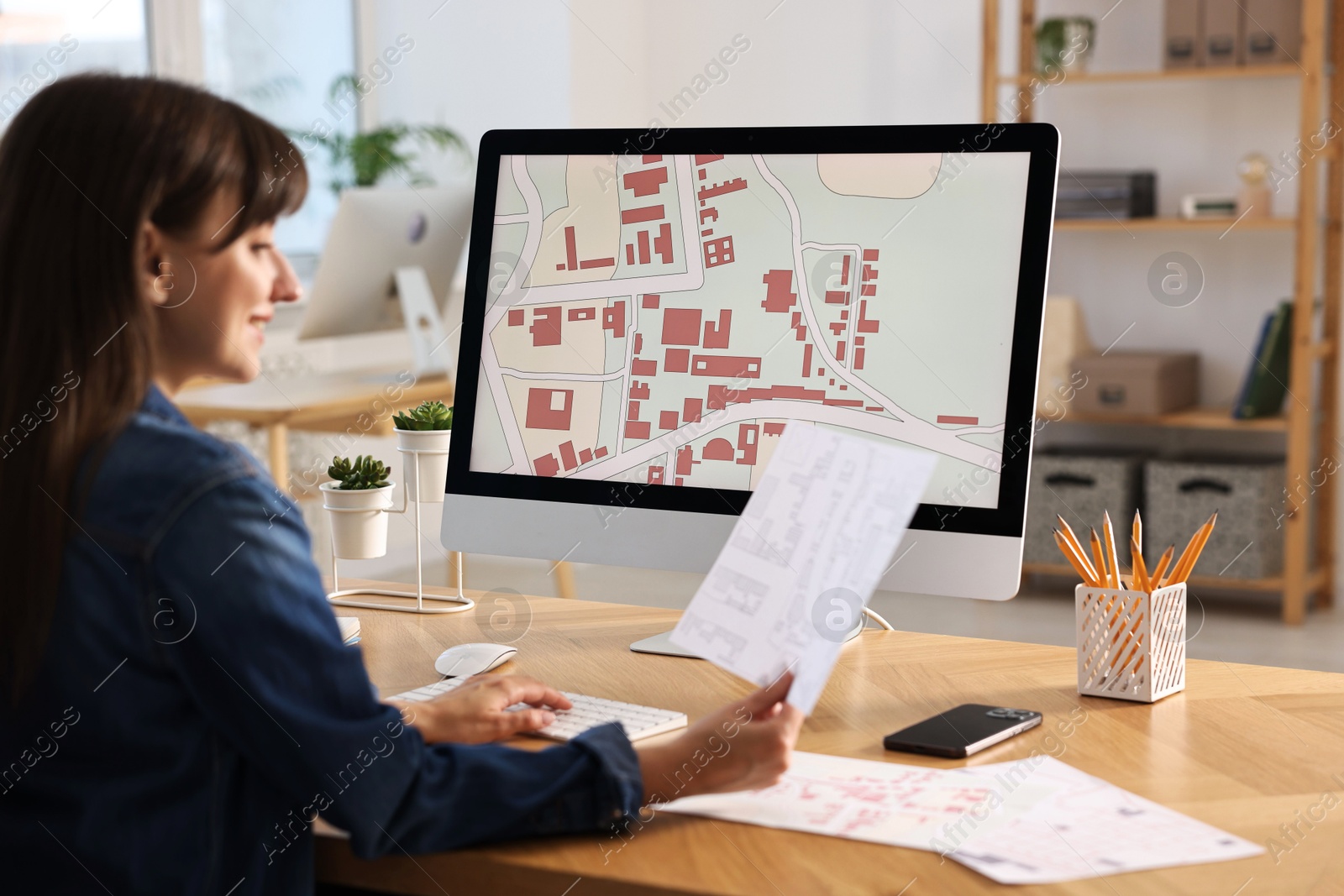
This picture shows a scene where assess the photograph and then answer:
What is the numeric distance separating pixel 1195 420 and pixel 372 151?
2.49 meters

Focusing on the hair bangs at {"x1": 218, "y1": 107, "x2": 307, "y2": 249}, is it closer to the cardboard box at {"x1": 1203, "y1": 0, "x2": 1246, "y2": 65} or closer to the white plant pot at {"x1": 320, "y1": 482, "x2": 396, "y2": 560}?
the white plant pot at {"x1": 320, "y1": 482, "x2": 396, "y2": 560}

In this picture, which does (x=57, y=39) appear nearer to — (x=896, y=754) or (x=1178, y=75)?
(x=1178, y=75)

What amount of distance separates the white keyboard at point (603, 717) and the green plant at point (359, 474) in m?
0.37

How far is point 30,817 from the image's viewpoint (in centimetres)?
84

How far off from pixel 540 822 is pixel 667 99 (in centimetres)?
414

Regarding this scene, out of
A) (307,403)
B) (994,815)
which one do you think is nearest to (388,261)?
(307,403)

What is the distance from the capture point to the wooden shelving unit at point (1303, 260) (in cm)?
360

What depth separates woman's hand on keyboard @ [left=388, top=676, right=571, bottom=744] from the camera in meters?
0.98

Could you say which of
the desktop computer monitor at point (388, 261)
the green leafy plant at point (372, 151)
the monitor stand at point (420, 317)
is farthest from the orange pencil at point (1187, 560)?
the green leafy plant at point (372, 151)

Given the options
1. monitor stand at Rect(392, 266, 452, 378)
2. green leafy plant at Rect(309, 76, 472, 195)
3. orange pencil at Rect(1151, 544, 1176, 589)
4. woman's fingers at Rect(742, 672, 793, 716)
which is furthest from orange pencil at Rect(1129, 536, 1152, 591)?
green leafy plant at Rect(309, 76, 472, 195)

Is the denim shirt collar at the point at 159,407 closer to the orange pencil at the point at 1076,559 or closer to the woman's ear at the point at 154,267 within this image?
the woman's ear at the point at 154,267

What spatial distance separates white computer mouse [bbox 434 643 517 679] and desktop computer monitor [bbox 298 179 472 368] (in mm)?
2006

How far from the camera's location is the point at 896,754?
986 millimetres

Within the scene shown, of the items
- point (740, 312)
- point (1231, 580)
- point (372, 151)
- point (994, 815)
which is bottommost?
point (1231, 580)
